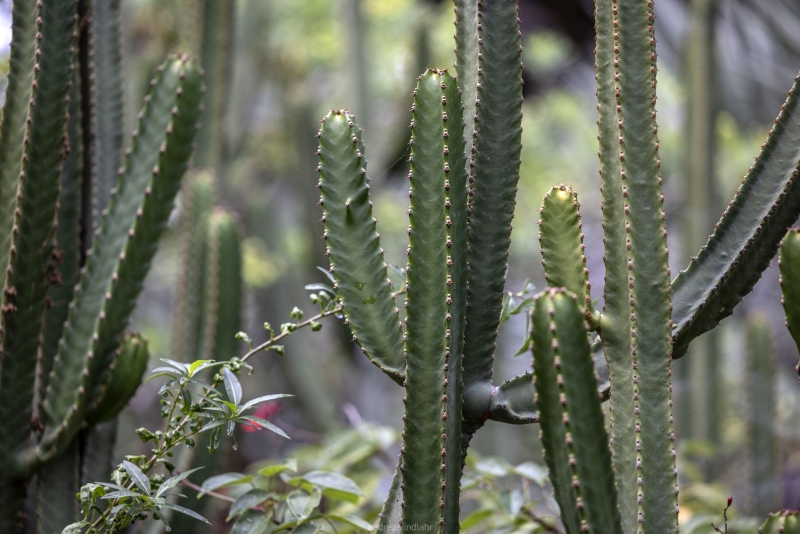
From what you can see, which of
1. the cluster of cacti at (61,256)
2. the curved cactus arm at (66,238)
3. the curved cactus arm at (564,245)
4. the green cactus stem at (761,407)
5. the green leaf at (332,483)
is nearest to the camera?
the curved cactus arm at (564,245)

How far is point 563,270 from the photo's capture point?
4.84 ft

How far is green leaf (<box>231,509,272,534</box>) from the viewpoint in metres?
1.63

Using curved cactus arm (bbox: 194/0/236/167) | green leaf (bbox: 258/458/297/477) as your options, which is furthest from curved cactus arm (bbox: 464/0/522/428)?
curved cactus arm (bbox: 194/0/236/167)

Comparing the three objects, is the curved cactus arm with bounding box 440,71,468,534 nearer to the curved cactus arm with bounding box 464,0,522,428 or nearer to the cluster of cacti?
the curved cactus arm with bounding box 464,0,522,428

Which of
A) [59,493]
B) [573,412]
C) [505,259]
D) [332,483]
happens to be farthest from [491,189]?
[59,493]

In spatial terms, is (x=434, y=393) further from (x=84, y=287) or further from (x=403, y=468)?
(x=84, y=287)

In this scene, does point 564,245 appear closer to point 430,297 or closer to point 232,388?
point 430,297

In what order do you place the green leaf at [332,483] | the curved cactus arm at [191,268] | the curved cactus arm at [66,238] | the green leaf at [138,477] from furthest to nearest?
the curved cactus arm at [191,268], the curved cactus arm at [66,238], the green leaf at [332,483], the green leaf at [138,477]

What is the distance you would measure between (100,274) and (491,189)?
1067 millimetres

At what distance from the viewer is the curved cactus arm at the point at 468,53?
5.30ft

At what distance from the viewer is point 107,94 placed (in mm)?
2398

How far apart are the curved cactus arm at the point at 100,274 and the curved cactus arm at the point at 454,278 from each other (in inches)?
32.6

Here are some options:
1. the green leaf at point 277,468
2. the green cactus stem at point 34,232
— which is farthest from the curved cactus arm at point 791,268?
the green cactus stem at point 34,232

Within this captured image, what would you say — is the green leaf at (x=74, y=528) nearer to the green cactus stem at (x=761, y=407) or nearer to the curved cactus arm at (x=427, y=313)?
the curved cactus arm at (x=427, y=313)
